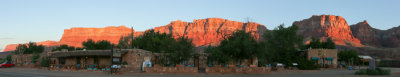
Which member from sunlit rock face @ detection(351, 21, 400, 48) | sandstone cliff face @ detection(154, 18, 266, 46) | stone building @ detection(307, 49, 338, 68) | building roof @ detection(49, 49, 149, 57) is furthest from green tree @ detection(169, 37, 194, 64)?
sunlit rock face @ detection(351, 21, 400, 48)

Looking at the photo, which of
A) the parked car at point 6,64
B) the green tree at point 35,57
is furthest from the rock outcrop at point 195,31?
the green tree at point 35,57

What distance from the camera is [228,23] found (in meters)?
173

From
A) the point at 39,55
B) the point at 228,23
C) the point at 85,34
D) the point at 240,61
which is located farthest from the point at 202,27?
the point at 240,61

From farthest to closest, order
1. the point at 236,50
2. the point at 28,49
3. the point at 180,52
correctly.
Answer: the point at 28,49, the point at 180,52, the point at 236,50

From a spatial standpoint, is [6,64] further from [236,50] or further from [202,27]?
[202,27]

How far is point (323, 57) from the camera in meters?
39.8

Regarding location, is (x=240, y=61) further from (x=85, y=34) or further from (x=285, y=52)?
(x=85, y=34)

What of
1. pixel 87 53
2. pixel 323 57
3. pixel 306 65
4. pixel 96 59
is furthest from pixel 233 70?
pixel 323 57

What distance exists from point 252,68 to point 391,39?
142406 millimetres

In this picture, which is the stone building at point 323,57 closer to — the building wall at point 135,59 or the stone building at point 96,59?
the stone building at point 96,59

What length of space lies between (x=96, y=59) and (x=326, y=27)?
14308 cm

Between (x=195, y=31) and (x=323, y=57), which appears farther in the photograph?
(x=195, y=31)

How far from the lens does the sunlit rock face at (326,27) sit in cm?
14588

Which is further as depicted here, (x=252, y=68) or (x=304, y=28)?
(x=304, y=28)
